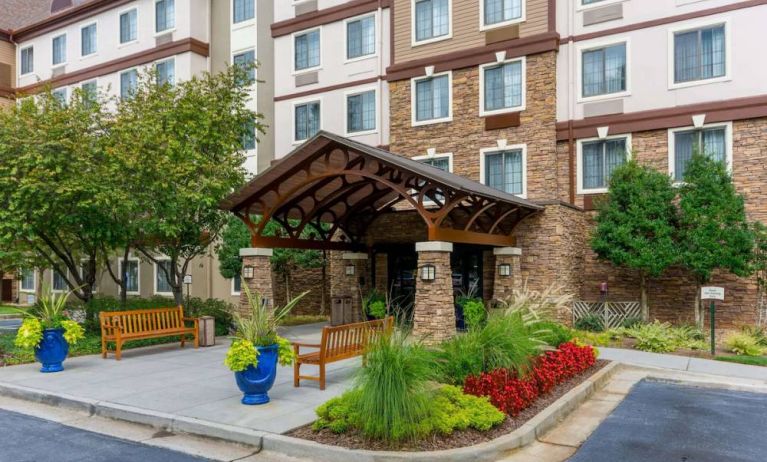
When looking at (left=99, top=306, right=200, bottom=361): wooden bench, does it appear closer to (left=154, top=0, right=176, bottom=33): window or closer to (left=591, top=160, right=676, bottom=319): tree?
(left=591, top=160, right=676, bottom=319): tree

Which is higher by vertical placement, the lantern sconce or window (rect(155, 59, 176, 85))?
window (rect(155, 59, 176, 85))

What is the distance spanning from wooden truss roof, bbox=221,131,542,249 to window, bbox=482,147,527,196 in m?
1.44

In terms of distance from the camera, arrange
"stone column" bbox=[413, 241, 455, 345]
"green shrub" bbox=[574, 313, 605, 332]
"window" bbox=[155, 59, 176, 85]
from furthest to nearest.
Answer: "window" bbox=[155, 59, 176, 85] < "green shrub" bbox=[574, 313, 605, 332] < "stone column" bbox=[413, 241, 455, 345]

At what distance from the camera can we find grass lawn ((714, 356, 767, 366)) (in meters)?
12.5

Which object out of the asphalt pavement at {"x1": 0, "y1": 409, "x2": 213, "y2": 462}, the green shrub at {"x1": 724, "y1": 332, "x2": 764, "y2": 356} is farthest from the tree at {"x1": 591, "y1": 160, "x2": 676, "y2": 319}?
the asphalt pavement at {"x1": 0, "y1": 409, "x2": 213, "y2": 462}

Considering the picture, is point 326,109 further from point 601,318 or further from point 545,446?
point 545,446

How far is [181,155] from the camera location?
49.6 feet

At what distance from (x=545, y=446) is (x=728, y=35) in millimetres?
13889

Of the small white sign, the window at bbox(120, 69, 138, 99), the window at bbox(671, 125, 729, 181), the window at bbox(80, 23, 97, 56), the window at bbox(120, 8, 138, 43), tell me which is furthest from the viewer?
the window at bbox(80, 23, 97, 56)

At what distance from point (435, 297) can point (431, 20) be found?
36.2 ft

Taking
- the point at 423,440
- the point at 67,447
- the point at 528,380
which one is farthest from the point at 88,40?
the point at 423,440

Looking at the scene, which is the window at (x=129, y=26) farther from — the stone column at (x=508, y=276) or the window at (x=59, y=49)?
the stone column at (x=508, y=276)

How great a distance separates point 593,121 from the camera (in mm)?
17922

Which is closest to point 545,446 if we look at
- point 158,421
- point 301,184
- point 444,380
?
point 444,380
